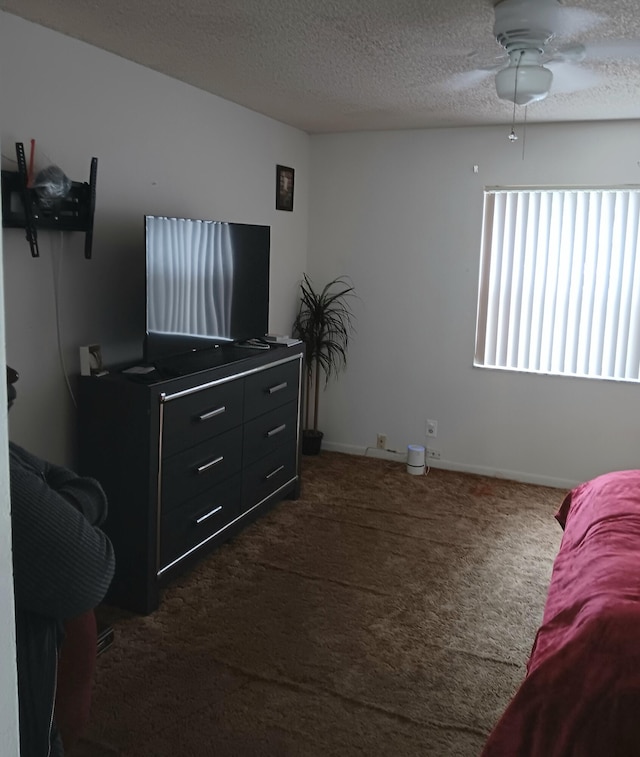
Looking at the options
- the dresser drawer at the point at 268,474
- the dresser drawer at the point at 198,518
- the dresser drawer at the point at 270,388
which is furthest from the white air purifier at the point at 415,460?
the dresser drawer at the point at 198,518

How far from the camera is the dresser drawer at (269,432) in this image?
367cm

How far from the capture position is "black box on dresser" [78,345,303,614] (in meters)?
2.88

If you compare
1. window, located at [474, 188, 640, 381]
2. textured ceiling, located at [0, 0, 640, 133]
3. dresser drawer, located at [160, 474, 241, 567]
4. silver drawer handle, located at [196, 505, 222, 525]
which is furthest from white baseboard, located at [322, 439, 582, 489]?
textured ceiling, located at [0, 0, 640, 133]

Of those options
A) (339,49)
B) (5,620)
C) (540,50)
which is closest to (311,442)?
(339,49)

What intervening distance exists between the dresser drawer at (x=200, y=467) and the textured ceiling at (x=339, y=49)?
1.72 metres

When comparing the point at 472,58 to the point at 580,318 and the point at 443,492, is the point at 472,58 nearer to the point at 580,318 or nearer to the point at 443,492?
the point at 580,318

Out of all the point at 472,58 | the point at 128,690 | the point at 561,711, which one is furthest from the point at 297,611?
the point at 472,58

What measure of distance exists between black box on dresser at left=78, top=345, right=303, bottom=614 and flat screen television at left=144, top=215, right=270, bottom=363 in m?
0.18

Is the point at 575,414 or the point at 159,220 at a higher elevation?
the point at 159,220

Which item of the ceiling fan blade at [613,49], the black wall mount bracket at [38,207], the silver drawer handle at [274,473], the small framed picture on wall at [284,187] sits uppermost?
the ceiling fan blade at [613,49]

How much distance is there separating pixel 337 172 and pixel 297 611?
3.22m

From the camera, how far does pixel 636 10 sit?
241 cm

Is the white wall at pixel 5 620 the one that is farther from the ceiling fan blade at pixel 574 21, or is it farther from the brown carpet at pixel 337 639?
the ceiling fan blade at pixel 574 21

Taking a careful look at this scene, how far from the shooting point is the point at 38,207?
8.90ft
